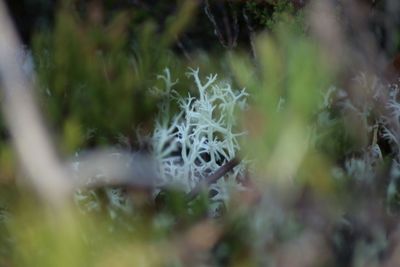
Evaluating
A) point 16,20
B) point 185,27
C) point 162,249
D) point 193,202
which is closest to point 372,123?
point 193,202

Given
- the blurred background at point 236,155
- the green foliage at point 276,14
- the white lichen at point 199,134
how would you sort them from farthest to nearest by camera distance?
1. the green foliage at point 276,14
2. the white lichen at point 199,134
3. the blurred background at point 236,155

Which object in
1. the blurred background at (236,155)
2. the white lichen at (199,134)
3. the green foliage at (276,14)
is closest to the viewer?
the blurred background at (236,155)

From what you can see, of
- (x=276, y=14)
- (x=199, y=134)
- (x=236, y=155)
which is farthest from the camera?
(x=276, y=14)

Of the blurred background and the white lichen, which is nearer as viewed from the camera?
the blurred background

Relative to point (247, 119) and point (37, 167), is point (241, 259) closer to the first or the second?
point (247, 119)

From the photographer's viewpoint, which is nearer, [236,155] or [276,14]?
[236,155]

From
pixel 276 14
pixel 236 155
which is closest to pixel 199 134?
pixel 236 155

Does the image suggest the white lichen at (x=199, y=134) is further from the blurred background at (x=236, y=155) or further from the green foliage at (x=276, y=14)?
the green foliage at (x=276, y=14)

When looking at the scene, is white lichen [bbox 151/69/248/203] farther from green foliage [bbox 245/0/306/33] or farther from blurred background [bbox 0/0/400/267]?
green foliage [bbox 245/0/306/33]

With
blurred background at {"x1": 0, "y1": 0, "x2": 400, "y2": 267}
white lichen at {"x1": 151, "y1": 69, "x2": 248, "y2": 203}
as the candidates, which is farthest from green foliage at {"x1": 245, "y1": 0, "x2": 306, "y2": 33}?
white lichen at {"x1": 151, "y1": 69, "x2": 248, "y2": 203}

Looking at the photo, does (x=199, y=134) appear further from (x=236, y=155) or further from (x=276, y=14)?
(x=276, y=14)

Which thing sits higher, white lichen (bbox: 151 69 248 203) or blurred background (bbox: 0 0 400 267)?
blurred background (bbox: 0 0 400 267)

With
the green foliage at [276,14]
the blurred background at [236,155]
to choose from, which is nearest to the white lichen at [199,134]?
the blurred background at [236,155]
